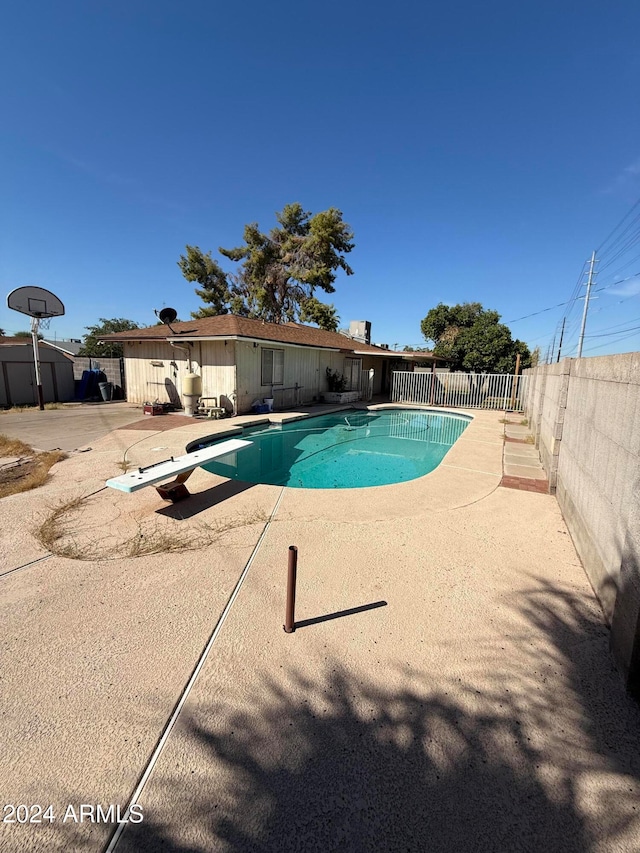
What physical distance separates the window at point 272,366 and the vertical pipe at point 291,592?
11310 millimetres

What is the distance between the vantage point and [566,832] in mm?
1423

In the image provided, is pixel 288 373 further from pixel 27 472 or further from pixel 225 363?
pixel 27 472

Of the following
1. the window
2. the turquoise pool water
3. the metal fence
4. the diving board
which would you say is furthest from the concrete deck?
the metal fence

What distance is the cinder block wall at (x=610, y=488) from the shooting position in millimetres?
2125

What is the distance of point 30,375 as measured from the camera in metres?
14.1

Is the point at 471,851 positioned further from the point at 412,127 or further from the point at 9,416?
the point at 412,127

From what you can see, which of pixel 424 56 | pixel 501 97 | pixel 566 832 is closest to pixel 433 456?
pixel 566 832

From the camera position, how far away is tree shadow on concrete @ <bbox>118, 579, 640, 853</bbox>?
4.63 ft

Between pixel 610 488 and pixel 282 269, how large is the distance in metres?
27.7

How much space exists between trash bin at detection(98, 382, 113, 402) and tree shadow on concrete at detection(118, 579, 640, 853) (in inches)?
664

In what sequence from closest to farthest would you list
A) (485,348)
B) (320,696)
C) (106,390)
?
(320,696)
(106,390)
(485,348)

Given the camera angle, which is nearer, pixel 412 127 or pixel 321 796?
pixel 321 796

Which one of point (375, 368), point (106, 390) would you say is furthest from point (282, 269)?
point (106, 390)

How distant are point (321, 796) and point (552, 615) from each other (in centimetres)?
221
